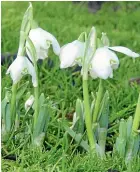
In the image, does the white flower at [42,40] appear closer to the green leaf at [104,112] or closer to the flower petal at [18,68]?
the flower petal at [18,68]

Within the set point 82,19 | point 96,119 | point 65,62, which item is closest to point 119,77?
point 96,119

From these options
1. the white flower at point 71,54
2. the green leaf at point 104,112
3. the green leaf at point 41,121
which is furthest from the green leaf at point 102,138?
the white flower at point 71,54

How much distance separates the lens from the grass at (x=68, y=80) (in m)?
2.23

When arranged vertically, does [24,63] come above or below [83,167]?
above

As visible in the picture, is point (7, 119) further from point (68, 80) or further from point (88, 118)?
point (68, 80)

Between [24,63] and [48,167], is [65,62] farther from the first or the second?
[48,167]

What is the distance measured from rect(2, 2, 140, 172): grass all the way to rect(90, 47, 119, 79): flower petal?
338mm

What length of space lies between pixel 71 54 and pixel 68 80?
1.20 meters

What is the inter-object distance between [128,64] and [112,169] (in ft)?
4.95

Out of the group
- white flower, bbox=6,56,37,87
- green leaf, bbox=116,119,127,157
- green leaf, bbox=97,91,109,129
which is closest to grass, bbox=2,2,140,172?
green leaf, bbox=116,119,127,157

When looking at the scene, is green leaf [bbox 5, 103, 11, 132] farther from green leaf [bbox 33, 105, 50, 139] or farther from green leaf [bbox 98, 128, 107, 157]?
green leaf [bbox 98, 128, 107, 157]

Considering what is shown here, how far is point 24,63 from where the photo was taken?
2.19 metres

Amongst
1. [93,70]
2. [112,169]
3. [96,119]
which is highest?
[93,70]

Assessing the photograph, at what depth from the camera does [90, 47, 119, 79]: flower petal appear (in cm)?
207
